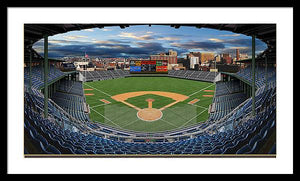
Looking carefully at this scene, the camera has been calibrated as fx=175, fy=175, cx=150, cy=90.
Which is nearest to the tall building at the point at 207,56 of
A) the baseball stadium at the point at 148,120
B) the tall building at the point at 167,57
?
the tall building at the point at 167,57

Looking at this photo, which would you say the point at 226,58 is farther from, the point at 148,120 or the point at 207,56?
the point at 148,120

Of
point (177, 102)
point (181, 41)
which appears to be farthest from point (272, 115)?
point (181, 41)

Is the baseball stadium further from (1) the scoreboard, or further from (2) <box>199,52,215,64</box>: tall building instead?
(1) the scoreboard

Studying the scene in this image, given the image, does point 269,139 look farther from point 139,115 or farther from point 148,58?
point 148,58

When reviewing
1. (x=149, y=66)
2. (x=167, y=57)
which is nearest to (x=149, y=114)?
(x=149, y=66)

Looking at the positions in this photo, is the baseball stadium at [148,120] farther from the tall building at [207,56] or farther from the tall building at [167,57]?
the tall building at [167,57]
